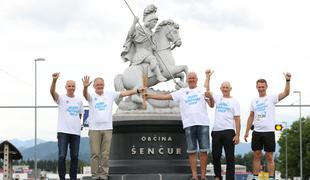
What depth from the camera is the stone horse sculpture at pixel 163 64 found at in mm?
19531

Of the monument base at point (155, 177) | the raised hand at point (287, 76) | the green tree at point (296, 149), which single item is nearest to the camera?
the raised hand at point (287, 76)

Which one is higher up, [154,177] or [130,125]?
[130,125]

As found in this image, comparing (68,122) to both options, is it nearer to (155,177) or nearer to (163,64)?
(155,177)

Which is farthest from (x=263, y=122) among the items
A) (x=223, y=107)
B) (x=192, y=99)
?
(x=192, y=99)

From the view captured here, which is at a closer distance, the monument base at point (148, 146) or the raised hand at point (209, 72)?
the raised hand at point (209, 72)

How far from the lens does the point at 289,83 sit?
13.7 meters

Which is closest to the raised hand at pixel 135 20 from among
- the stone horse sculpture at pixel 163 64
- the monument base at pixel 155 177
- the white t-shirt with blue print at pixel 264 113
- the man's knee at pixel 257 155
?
the stone horse sculpture at pixel 163 64

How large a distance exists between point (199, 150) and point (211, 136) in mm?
356

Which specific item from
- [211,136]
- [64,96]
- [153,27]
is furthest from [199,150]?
[153,27]

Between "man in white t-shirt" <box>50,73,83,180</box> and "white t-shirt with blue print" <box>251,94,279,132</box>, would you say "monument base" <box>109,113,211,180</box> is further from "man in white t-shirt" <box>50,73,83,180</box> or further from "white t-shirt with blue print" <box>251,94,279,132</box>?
"white t-shirt with blue print" <box>251,94,279,132</box>

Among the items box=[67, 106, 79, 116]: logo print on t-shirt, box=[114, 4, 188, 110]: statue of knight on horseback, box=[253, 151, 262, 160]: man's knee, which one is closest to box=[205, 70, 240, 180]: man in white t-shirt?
box=[253, 151, 262, 160]: man's knee

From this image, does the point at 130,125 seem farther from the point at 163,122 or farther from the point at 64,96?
the point at 64,96

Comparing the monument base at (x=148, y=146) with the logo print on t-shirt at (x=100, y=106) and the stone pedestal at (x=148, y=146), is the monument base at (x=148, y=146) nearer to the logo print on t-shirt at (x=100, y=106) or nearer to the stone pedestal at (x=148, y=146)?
the stone pedestal at (x=148, y=146)

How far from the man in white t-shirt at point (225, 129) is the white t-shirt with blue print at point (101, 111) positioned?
195 centimetres
